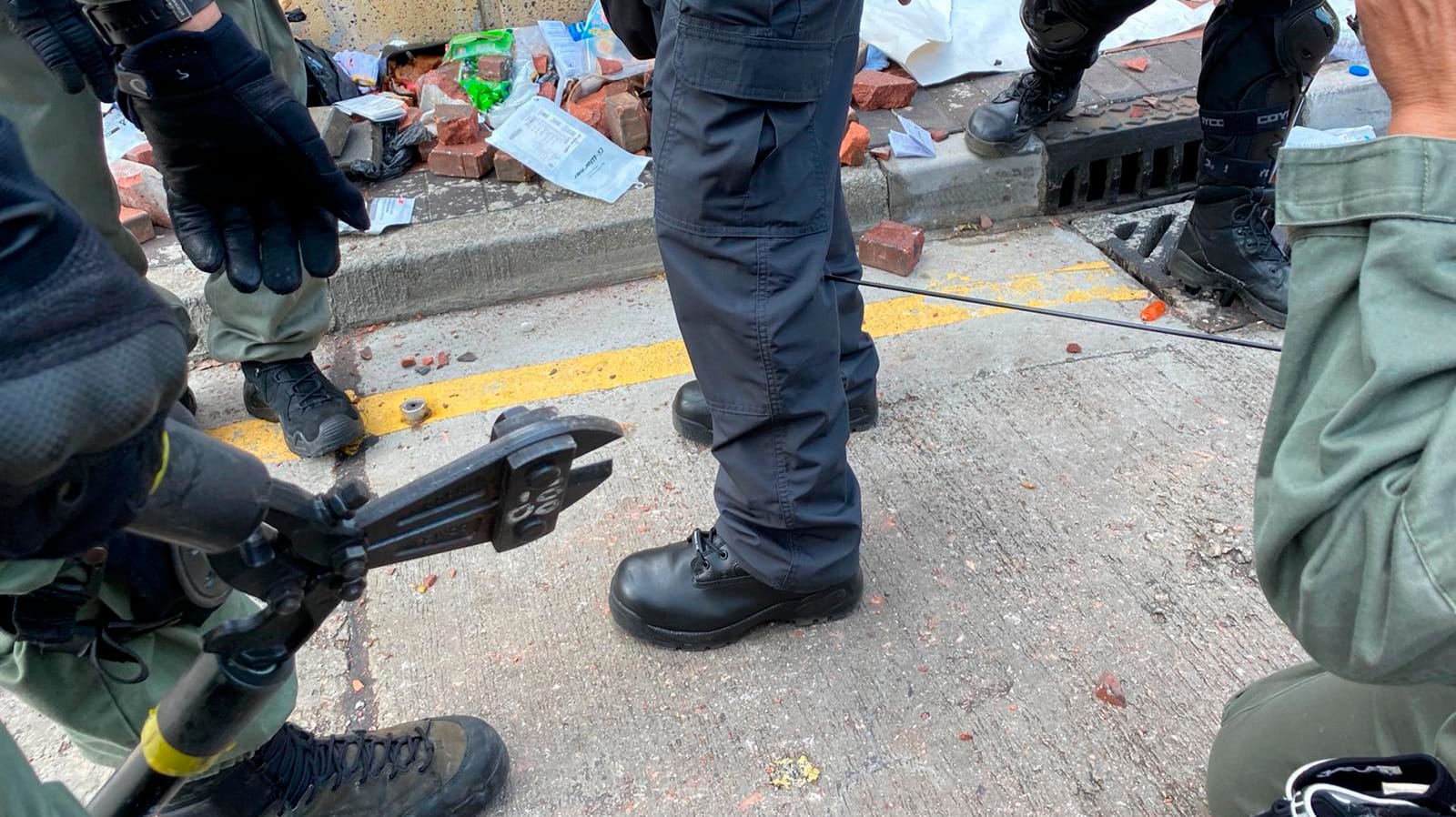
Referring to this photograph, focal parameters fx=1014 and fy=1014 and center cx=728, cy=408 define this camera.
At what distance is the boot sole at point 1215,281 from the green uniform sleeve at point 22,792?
2.86 m

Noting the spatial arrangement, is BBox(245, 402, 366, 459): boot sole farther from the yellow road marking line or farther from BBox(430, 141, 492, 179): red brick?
BBox(430, 141, 492, 179): red brick

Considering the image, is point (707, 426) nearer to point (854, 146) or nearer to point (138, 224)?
point (854, 146)

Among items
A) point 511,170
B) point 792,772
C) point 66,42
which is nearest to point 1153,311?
point 792,772

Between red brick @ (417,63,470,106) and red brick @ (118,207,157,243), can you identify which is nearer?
red brick @ (118,207,157,243)

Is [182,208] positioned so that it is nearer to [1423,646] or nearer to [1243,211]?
[1423,646]

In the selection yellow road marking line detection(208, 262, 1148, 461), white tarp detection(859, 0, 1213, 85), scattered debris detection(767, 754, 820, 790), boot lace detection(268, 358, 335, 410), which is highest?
white tarp detection(859, 0, 1213, 85)

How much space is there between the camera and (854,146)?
3.34 meters

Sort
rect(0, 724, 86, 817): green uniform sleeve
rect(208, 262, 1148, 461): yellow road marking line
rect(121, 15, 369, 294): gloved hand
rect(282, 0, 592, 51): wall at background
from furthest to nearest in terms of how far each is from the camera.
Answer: rect(282, 0, 592, 51): wall at background, rect(208, 262, 1148, 461): yellow road marking line, rect(121, 15, 369, 294): gloved hand, rect(0, 724, 86, 817): green uniform sleeve

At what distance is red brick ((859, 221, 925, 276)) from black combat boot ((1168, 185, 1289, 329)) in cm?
79

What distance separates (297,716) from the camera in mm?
1911

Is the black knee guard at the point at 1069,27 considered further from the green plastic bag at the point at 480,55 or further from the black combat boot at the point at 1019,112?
the green plastic bag at the point at 480,55

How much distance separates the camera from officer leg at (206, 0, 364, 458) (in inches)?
100

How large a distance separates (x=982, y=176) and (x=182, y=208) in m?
2.41

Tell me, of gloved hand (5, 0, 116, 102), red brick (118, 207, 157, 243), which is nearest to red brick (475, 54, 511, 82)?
red brick (118, 207, 157, 243)
